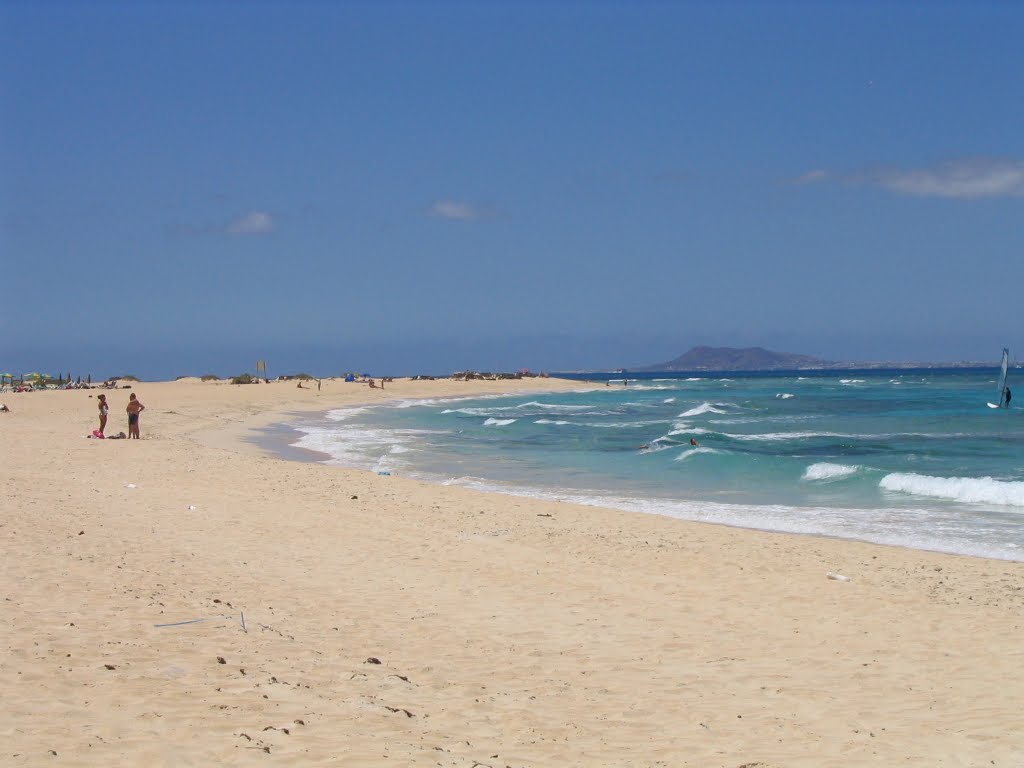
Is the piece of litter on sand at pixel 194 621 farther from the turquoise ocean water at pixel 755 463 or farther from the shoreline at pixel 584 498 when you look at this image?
the turquoise ocean water at pixel 755 463

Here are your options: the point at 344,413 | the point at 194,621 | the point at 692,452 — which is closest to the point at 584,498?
the point at 692,452

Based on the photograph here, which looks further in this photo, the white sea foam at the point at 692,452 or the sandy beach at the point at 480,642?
the white sea foam at the point at 692,452

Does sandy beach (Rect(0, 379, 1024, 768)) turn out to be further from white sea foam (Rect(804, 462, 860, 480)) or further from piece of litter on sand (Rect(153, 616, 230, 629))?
white sea foam (Rect(804, 462, 860, 480))

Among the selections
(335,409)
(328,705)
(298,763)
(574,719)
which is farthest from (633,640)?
(335,409)

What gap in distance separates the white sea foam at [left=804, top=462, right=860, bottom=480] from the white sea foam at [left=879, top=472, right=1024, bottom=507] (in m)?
1.08

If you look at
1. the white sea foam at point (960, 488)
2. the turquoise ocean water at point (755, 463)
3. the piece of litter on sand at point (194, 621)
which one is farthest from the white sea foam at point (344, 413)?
the piece of litter on sand at point (194, 621)

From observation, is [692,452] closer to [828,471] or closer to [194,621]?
[828,471]

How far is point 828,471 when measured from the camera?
64.6ft

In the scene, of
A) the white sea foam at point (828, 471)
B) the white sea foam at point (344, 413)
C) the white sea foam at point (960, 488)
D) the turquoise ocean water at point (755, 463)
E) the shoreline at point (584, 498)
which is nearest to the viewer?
the shoreline at point (584, 498)

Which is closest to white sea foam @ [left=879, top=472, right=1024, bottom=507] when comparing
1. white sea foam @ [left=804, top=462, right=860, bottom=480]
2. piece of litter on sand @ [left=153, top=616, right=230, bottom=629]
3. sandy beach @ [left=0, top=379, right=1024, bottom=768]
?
white sea foam @ [left=804, top=462, right=860, bottom=480]

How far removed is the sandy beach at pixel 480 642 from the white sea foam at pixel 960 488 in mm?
5777

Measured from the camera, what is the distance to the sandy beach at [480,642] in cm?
479

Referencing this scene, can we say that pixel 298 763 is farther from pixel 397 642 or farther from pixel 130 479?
pixel 130 479

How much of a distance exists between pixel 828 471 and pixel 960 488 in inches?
133
